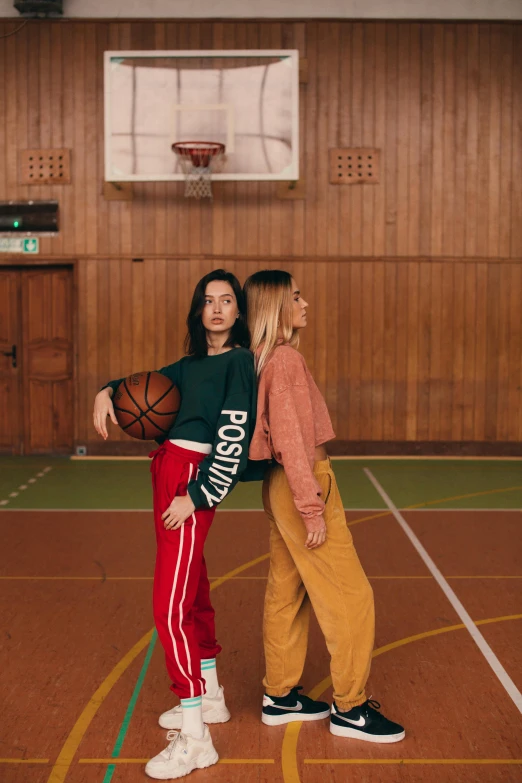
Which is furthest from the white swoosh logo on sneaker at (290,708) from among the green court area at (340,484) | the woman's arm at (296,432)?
the green court area at (340,484)

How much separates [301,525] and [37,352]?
8.05 meters

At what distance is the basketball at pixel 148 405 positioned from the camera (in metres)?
3.15

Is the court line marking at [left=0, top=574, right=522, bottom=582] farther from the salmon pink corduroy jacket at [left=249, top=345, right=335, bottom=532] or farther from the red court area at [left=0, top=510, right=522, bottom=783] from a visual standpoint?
the salmon pink corduroy jacket at [left=249, top=345, right=335, bottom=532]

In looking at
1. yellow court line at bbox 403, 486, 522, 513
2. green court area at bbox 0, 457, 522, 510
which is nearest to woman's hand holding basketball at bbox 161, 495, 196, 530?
green court area at bbox 0, 457, 522, 510

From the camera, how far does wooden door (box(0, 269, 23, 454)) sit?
34.9ft

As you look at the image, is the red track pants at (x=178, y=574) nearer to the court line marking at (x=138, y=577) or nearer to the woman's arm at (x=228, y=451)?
the woman's arm at (x=228, y=451)

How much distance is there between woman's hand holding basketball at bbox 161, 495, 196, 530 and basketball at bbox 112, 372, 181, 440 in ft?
1.03

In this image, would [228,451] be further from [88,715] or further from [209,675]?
[88,715]

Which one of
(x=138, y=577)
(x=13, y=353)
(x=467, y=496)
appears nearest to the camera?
(x=138, y=577)

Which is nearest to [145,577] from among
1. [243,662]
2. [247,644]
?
[247,644]

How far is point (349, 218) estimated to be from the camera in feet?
34.1

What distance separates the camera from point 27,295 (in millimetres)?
10664

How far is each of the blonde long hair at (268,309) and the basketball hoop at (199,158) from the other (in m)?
6.60

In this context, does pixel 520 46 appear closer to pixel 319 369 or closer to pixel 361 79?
pixel 361 79
